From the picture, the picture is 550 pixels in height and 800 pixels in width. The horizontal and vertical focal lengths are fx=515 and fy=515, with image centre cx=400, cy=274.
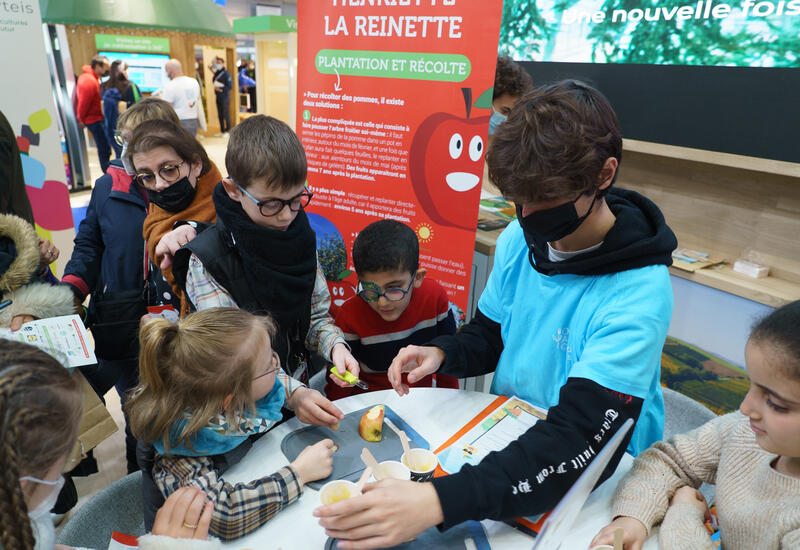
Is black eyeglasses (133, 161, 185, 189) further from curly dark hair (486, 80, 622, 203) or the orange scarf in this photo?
curly dark hair (486, 80, 622, 203)

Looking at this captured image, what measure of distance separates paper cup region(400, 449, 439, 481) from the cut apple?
0.41 feet

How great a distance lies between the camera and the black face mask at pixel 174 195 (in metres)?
1.96

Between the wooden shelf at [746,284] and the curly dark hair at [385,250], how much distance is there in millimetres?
1867

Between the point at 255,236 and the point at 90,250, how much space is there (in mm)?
1067

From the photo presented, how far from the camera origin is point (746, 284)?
111 inches

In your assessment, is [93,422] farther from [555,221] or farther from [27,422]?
[555,221]

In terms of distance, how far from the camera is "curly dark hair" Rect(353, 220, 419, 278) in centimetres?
202

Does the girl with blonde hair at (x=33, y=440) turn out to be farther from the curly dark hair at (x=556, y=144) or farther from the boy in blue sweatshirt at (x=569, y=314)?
the curly dark hair at (x=556, y=144)

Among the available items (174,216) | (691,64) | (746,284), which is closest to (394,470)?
(174,216)

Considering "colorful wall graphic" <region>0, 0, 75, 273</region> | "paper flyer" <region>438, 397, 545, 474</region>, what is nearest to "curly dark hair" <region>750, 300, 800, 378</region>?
"paper flyer" <region>438, 397, 545, 474</region>

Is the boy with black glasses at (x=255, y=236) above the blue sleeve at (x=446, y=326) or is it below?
above

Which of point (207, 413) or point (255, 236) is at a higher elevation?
point (255, 236)

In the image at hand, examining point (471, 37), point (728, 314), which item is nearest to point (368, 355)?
point (471, 37)

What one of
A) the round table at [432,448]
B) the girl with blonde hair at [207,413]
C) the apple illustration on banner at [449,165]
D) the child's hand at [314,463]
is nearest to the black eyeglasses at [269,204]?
the girl with blonde hair at [207,413]
